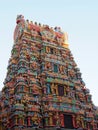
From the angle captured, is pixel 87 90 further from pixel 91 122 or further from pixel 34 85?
pixel 34 85

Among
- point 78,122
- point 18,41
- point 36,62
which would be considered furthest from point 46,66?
point 78,122

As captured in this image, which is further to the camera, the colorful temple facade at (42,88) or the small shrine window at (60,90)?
the small shrine window at (60,90)

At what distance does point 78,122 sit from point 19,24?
16.7m

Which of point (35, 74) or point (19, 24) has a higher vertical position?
point (19, 24)

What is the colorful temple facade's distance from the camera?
25641 mm

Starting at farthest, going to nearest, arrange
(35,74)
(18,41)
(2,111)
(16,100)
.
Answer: (18,41), (35,74), (2,111), (16,100)

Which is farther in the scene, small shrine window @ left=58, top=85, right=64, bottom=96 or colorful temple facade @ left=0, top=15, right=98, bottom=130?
small shrine window @ left=58, top=85, right=64, bottom=96

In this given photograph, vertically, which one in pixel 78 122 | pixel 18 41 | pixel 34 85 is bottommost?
pixel 78 122

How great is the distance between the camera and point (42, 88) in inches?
1125

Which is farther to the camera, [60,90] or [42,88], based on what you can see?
[60,90]

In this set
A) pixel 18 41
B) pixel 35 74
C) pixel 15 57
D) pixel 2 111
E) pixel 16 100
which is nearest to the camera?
pixel 16 100

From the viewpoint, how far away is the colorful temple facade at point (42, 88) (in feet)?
84.1

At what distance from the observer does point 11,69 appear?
30.4 meters

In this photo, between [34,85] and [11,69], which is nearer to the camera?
[34,85]
